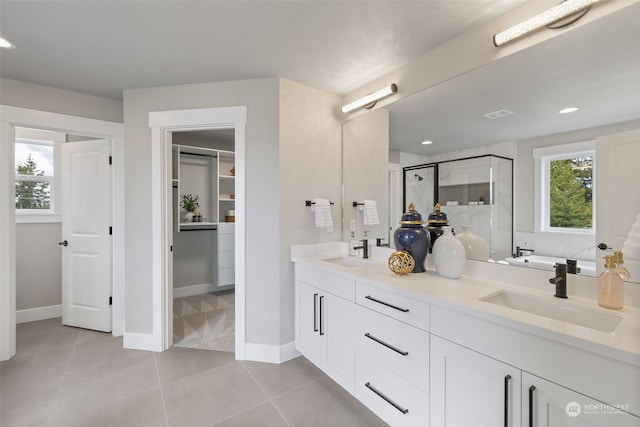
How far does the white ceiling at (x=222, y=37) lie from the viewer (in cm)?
155

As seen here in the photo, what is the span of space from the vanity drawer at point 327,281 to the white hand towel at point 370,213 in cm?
70

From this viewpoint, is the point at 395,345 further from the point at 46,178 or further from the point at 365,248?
the point at 46,178

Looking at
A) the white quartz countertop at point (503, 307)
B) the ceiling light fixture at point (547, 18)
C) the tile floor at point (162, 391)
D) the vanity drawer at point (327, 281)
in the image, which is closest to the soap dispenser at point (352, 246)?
the white quartz countertop at point (503, 307)

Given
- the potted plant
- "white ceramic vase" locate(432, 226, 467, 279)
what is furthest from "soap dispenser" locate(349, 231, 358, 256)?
the potted plant

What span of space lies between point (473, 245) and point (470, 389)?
2.85 ft

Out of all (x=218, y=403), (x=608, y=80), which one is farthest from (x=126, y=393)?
(x=608, y=80)

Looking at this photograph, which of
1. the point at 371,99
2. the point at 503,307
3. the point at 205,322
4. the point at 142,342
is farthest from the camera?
the point at 205,322

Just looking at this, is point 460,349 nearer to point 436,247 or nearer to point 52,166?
point 436,247

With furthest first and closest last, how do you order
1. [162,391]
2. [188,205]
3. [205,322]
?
[188,205]
[205,322]
[162,391]

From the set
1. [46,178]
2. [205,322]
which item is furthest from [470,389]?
[46,178]

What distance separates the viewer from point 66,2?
1.51m

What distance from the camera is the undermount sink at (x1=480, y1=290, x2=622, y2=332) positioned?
1119 millimetres

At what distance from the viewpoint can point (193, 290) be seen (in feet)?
13.8

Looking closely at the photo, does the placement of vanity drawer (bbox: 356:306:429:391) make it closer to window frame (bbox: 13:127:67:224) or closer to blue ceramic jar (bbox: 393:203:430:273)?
blue ceramic jar (bbox: 393:203:430:273)
